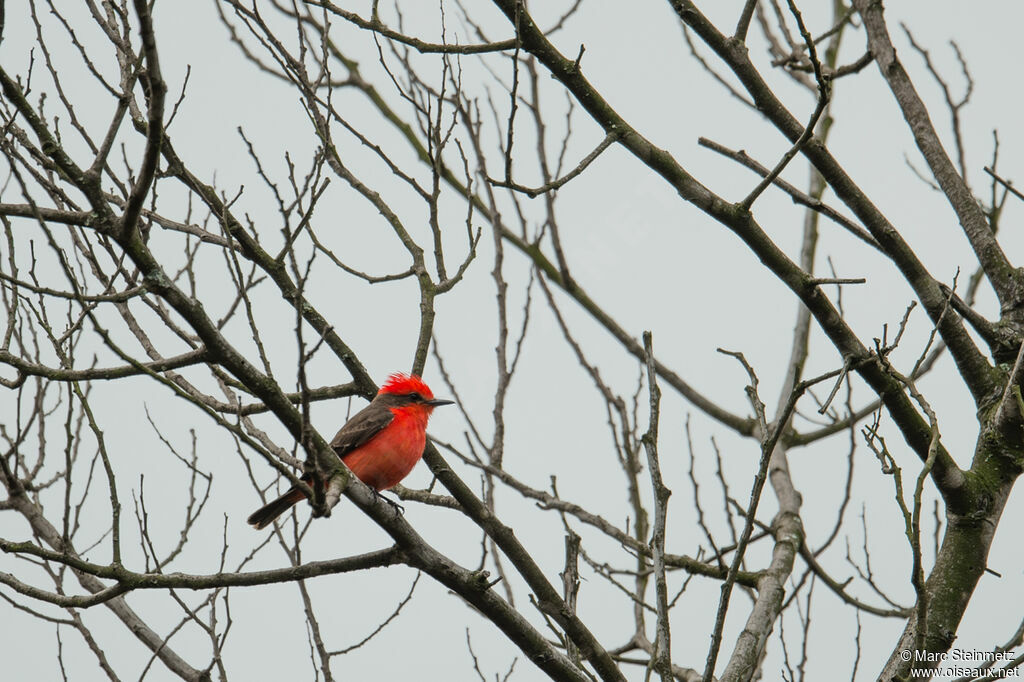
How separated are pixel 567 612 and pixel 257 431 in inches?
58.3

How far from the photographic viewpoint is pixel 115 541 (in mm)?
3574

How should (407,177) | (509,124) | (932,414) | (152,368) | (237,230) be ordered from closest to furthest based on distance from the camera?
(152,368) < (932,414) < (509,124) < (237,230) < (407,177)

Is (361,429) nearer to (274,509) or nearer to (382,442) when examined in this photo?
(382,442)

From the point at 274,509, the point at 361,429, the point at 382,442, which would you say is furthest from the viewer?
the point at 361,429

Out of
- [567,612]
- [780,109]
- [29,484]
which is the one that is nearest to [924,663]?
[567,612]

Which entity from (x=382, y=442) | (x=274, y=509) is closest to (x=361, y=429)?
(x=382, y=442)

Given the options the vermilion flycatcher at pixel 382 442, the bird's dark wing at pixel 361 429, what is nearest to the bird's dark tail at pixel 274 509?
the vermilion flycatcher at pixel 382 442

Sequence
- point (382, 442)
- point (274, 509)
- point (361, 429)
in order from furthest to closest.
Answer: point (361, 429) < point (382, 442) < point (274, 509)

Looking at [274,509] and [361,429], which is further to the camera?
[361,429]

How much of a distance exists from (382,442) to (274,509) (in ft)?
2.59

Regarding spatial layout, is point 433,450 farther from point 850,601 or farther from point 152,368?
point 850,601

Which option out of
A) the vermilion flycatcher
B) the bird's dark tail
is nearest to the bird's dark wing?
the vermilion flycatcher

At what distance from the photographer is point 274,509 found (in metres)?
6.24

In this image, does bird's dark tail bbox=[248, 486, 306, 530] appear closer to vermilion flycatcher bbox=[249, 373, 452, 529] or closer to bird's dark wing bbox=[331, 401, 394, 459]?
vermilion flycatcher bbox=[249, 373, 452, 529]
